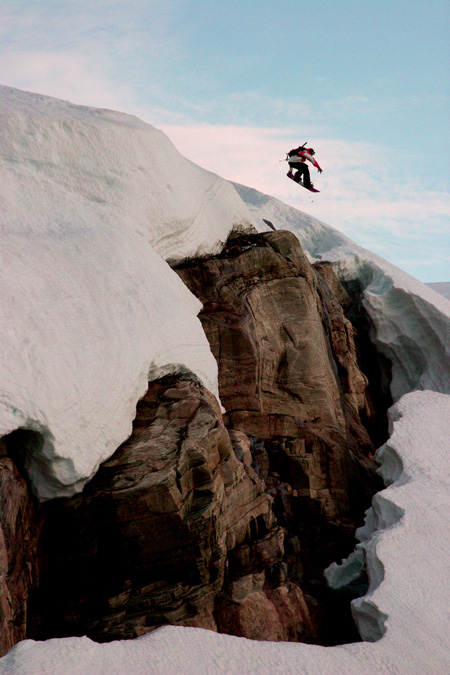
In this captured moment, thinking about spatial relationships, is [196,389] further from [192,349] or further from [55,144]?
[55,144]

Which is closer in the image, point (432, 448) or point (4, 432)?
point (4, 432)

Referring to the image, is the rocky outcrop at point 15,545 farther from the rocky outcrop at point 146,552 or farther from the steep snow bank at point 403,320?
the steep snow bank at point 403,320

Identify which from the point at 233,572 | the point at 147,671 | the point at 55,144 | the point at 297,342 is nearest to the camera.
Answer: the point at 147,671

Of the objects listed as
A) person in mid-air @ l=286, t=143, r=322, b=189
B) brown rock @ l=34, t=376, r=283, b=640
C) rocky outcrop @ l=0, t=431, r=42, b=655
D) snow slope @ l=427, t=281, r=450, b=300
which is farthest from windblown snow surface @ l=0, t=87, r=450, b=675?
snow slope @ l=427, t=281, r=450, b=300

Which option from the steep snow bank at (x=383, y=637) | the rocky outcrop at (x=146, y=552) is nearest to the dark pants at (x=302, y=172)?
the steep snow bank at (x=383, y=637)

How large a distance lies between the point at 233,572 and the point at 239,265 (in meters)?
5.93

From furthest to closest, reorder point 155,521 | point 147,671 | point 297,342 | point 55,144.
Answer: point 297,342
point 55,144
point 155,521
point 147,671

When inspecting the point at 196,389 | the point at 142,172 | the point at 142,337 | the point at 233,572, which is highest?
the point at 142,172

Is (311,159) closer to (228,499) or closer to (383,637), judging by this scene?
(228,499)

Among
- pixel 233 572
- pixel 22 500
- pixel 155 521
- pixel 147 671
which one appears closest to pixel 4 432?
pixel 22 500

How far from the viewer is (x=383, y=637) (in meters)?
6.73

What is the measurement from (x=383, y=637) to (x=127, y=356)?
412 centimetres

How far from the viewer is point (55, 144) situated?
11.5 metres

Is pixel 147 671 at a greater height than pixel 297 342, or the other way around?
pixel 297 342
